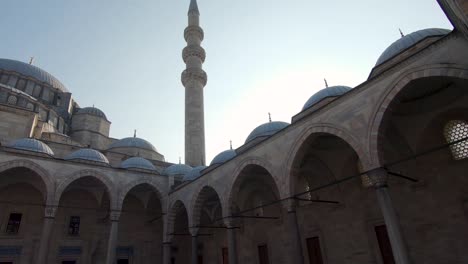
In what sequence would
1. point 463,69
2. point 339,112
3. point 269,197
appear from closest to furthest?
point 463,69 → point 339,112 → point 269,197

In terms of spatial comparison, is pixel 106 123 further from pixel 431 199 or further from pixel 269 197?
pixel 431 199

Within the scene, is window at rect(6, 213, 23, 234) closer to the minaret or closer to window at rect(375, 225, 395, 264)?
the minaret

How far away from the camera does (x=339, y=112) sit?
743 cm

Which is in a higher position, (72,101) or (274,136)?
(72,101)

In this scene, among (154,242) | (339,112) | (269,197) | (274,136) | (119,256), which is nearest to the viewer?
(339,112)

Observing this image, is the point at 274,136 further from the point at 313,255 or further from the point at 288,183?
the point at 313,255

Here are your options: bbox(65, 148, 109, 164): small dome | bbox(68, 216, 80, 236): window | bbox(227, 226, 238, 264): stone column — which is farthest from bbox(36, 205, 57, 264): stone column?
bbox(227, 226, 238, 264): stone column

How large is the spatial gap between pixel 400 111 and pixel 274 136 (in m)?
3.70

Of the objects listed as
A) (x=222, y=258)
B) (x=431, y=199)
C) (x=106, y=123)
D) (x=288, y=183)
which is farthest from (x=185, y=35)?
(x=431, y=199)

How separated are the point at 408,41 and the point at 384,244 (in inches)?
248

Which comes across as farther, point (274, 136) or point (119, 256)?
point (119, 256)

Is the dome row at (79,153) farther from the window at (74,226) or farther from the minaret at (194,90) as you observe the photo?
the minaret at (194,90)

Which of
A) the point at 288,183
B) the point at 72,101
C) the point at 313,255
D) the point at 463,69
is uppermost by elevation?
the point at 72,101

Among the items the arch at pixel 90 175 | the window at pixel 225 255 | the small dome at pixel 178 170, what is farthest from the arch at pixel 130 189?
the window at pixel 225 255
